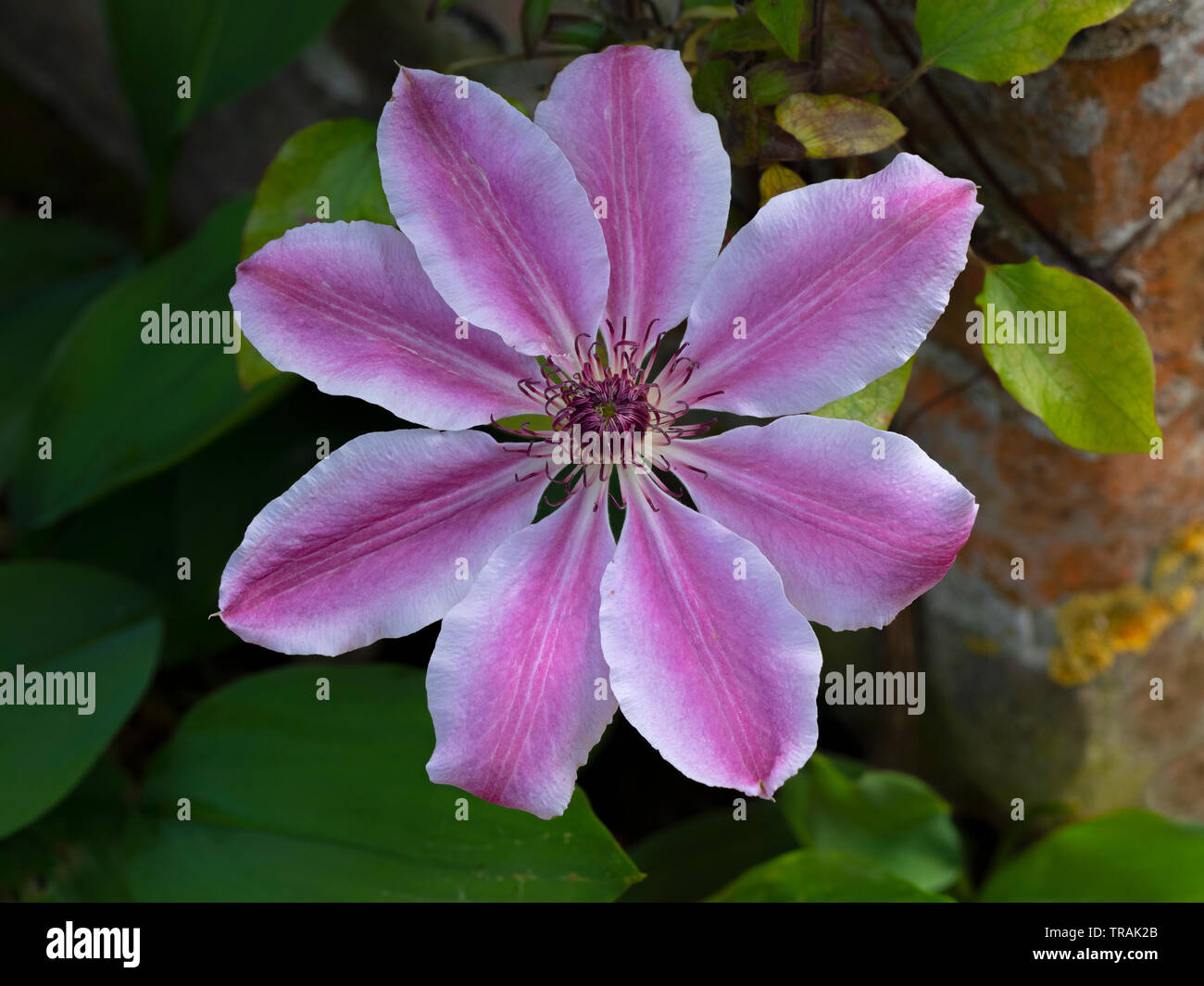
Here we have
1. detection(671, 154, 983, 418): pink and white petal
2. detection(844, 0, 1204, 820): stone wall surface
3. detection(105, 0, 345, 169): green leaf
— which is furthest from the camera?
detection(105, 0, 345, 169): green leaf

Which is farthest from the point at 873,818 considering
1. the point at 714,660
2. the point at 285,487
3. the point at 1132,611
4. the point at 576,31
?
the point at 576,31

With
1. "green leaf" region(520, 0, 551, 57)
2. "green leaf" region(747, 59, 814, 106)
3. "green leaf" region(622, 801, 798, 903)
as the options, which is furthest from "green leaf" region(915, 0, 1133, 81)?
"green leaf" region(622, 801, 798, 903)

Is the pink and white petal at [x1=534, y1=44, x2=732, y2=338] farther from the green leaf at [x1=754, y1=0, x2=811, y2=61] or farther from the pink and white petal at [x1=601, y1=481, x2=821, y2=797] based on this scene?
the pink and white petal at [x1=601, y1=481, x2=821, y2=797]

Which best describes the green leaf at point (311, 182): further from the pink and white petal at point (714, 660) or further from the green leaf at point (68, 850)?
the green leaf at point (68, 850)

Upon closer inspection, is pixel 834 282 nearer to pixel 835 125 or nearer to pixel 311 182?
pixel 835 125

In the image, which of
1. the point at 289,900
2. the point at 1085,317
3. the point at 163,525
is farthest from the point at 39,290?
the point at 1085,317
